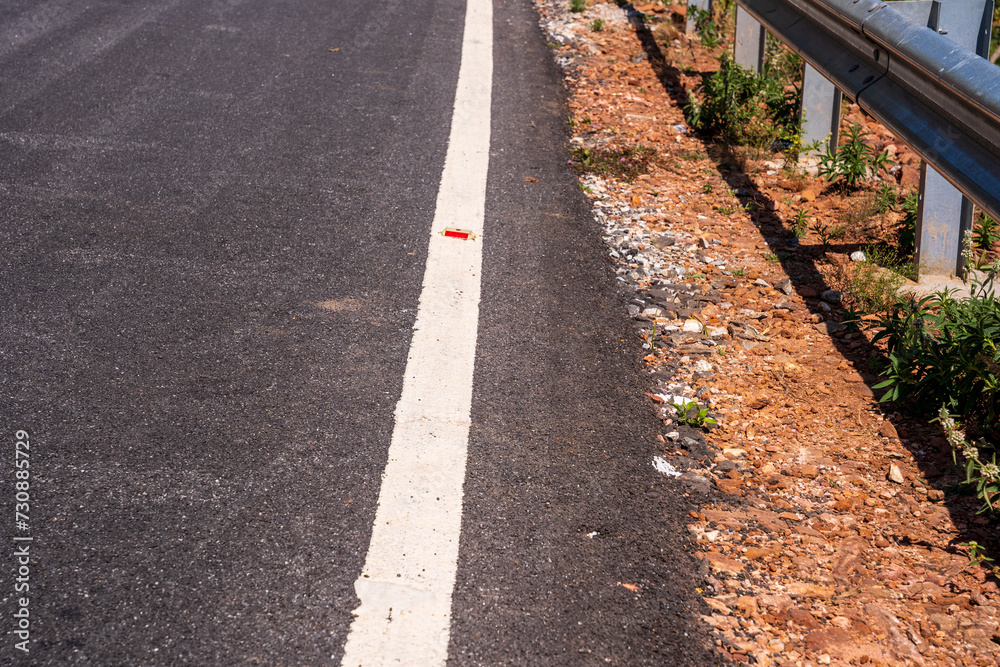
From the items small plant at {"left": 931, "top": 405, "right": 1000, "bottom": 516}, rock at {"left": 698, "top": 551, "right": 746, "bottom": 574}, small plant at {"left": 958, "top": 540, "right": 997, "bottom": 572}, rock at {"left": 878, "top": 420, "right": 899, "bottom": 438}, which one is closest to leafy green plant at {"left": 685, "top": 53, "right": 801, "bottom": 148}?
rock at {"left": 878, "top": 420, "right": 899, "bottom": 438}

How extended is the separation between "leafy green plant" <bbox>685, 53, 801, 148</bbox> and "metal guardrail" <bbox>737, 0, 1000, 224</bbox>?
3.76 ft

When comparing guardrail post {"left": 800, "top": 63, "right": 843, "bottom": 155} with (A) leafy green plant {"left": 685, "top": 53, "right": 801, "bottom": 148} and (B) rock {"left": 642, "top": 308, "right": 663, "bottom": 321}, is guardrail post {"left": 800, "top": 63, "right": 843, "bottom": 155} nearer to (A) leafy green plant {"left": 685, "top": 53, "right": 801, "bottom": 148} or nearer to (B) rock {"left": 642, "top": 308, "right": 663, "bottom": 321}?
(A) leafy green plant {"left": 685, "top": 53, "right": 801, "bottom": 148}

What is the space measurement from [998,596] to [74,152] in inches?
181

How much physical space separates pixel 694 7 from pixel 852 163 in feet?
10.3

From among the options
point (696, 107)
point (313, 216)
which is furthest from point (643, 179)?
point (313, 216)

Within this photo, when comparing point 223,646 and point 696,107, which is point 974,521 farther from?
point 696,107

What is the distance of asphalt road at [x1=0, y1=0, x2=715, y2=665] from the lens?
7.09 feet

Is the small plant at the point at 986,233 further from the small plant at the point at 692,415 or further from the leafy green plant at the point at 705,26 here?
the leafy green plant at the point at 705,26

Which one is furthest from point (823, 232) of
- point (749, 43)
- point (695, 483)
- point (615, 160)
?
point (749, 43)

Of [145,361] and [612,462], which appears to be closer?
[612,462]

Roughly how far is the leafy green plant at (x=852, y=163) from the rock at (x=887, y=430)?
221cm

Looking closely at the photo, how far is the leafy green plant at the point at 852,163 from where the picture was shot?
4855 millimetres

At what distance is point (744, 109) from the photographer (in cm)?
560

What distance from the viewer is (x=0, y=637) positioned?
201 cm
